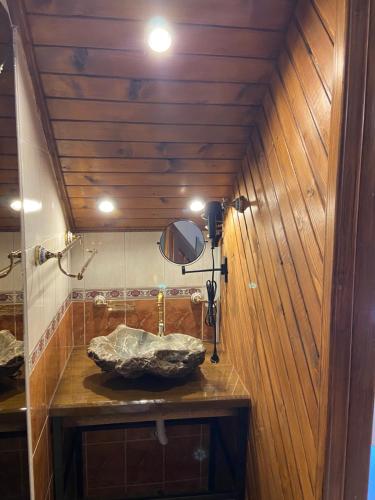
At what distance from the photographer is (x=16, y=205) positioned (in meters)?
1.08

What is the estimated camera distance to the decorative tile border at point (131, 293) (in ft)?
6.93

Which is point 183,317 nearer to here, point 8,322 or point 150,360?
point 150,360

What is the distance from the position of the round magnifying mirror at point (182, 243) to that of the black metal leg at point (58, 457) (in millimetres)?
1117

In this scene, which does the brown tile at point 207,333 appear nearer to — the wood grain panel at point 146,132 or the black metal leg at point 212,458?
the black metal leg at point 212,458

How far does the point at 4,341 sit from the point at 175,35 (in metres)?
1.21

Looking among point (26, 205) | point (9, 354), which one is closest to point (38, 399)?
point (9, 354)

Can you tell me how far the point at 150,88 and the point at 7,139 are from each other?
565mm

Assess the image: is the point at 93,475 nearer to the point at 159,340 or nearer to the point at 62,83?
the point at 159,340

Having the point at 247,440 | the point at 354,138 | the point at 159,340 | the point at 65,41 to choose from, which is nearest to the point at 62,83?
the point at 65,41

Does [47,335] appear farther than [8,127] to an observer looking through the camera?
Yes

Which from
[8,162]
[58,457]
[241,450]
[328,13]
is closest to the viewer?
[328,13]

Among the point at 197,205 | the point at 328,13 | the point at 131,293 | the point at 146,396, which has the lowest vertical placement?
the point at 146,396

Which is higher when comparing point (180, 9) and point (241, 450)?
point (180, 9)

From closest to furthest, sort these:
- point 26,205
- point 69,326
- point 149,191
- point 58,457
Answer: point 26,205, point 58,457, point 149,191, point 69,326
